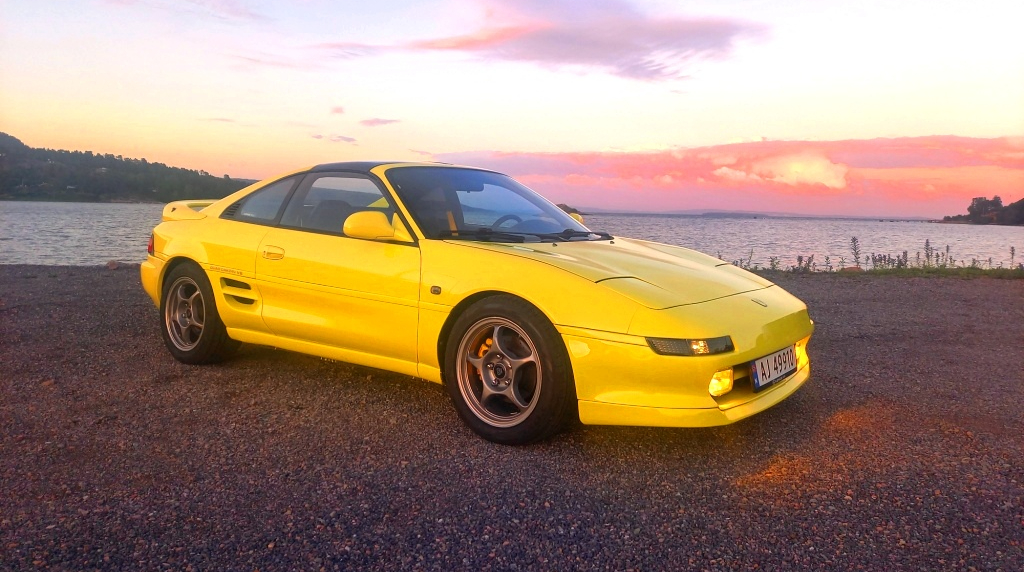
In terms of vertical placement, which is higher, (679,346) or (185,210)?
(185,210)

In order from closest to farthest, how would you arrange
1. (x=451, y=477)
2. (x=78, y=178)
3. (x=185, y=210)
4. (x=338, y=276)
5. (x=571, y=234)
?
(x=451, y=477) → (x=338, y=276) → (x=571, y=234) → (x=185, y=210) → (x=78, y=178)

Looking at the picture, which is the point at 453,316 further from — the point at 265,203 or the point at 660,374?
the point at 265,203

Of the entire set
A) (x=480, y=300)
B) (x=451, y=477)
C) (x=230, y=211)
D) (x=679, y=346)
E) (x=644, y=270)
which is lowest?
(x=451, y=477)

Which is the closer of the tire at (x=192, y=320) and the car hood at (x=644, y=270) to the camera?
the car hood at (x=644, y=270)

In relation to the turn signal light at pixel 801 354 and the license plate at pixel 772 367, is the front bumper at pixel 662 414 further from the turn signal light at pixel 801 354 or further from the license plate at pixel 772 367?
the turn signal light at pixel 801 354

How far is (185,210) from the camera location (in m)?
5.15

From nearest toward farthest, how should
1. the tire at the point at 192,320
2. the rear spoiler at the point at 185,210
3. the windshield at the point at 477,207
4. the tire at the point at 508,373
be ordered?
the tire at the point at 508,373 < the windshield at the point at 477,207 < the tire at the point at 192,320 < the rear spoiler at the point at 185,210

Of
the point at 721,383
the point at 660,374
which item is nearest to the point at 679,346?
the point at 660,374

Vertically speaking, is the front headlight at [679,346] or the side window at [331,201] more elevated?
the side window at [331,201]

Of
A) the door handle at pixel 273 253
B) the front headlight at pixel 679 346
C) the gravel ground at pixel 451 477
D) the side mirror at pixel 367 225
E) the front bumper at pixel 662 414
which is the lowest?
the gravel ground at pixel 451 477

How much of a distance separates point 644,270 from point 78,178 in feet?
166

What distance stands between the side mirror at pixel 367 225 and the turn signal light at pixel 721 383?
74.5 inches

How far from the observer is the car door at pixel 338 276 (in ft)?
12.4

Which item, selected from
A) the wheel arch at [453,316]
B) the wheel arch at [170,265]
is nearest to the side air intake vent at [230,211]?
the wheel arch at [170,265]
